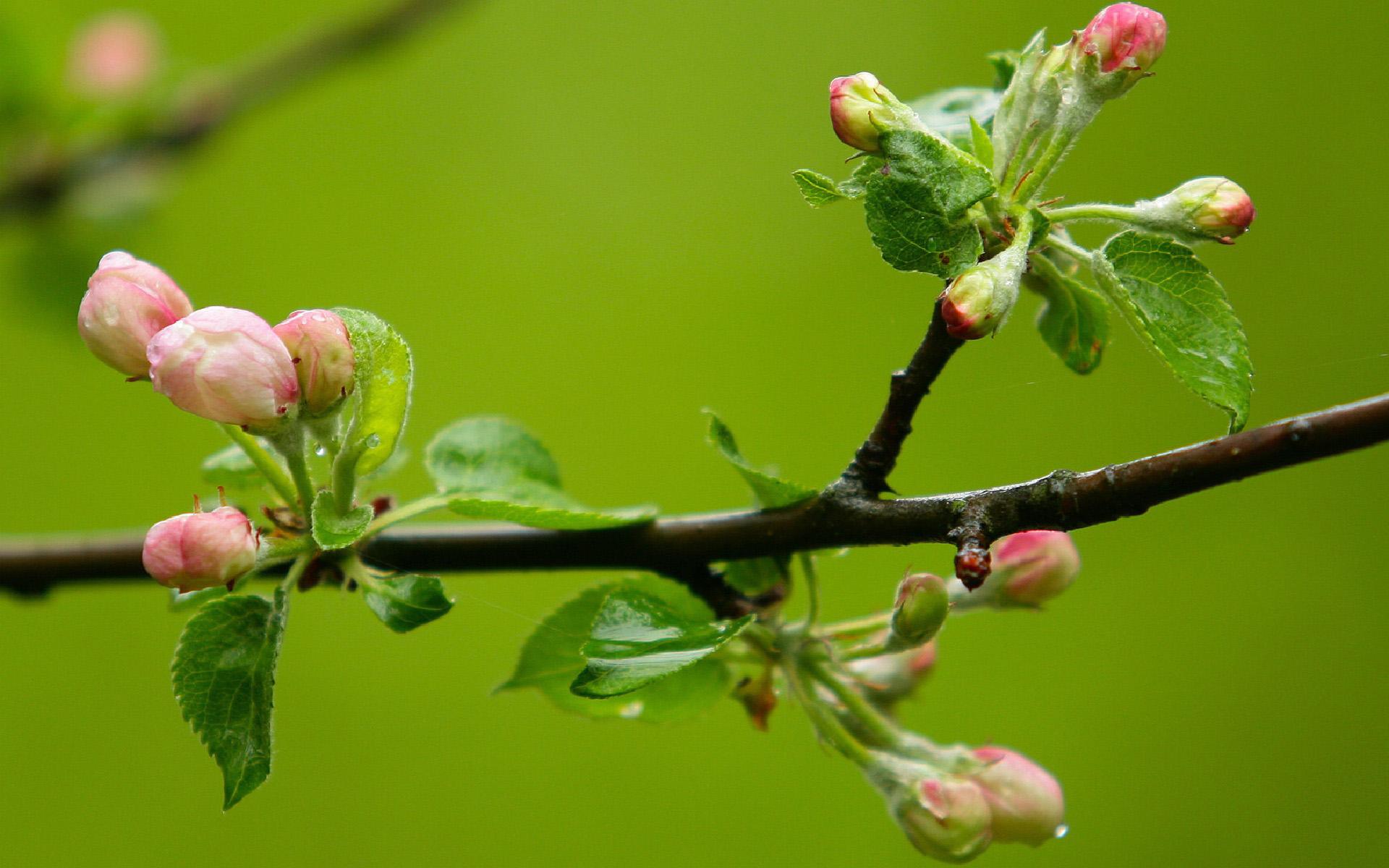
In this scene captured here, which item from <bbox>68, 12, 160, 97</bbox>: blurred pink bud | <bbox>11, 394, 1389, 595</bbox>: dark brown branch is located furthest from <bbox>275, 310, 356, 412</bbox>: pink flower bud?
<bbox>68, 12, 160, 97</bbox>: blurred pink bud

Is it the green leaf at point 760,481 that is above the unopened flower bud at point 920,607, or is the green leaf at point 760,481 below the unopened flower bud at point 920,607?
above

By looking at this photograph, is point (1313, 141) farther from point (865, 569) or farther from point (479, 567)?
point (479, 567)

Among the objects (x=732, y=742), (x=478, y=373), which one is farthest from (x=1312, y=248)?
(x=478, y=373)

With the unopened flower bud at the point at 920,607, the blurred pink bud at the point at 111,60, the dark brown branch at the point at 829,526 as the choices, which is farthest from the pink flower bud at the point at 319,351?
the blurred pink bud at the point at 111,60

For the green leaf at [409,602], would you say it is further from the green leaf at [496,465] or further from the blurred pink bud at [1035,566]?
the blurred pink bud at [1035,566]

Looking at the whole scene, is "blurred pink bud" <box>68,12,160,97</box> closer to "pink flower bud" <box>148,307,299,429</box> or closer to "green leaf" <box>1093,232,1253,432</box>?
"pink flower bud" <box>148,307,299,429</box>

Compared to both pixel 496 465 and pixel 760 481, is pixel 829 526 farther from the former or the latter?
pixel 496 465

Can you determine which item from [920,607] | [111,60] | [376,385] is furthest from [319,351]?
[111,60]
